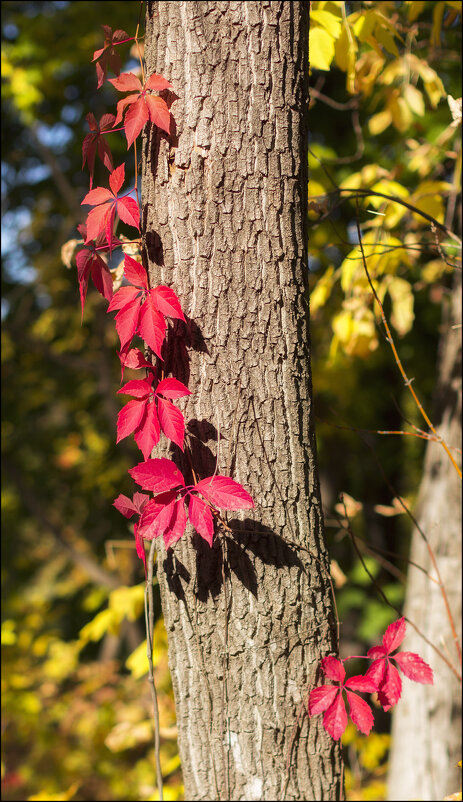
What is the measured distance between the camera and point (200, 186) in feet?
3.63

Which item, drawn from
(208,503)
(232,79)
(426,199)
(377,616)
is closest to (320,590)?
(208,503)

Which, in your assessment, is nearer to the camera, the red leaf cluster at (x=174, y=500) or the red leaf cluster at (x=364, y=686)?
the red leaf cluster at (x=174, y=500)

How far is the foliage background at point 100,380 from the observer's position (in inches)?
104

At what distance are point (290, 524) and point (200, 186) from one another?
2.35ft

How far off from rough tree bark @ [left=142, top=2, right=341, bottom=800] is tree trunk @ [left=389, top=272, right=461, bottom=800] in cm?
97

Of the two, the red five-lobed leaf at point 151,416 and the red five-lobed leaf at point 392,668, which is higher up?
the red five-lobed leaf at point 151,416

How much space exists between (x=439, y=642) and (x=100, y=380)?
339 centimetres

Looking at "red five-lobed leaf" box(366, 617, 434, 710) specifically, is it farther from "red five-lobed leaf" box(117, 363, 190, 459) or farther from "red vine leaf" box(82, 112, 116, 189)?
"red vine leaf" box(82, 112, 116, 189)

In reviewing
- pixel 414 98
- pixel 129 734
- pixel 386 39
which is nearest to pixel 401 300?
pixel 414 98

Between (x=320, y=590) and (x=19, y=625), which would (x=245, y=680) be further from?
(x=19, y=625)

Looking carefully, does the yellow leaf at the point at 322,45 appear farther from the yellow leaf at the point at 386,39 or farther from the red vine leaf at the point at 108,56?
the red vine leaf at the point at 108,56

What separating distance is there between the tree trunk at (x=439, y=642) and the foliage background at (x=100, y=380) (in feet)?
1.00

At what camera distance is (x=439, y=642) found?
2.10 metres

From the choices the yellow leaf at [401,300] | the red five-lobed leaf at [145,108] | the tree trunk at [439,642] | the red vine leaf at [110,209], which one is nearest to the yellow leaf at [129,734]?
the tree trunk at [439,642]
